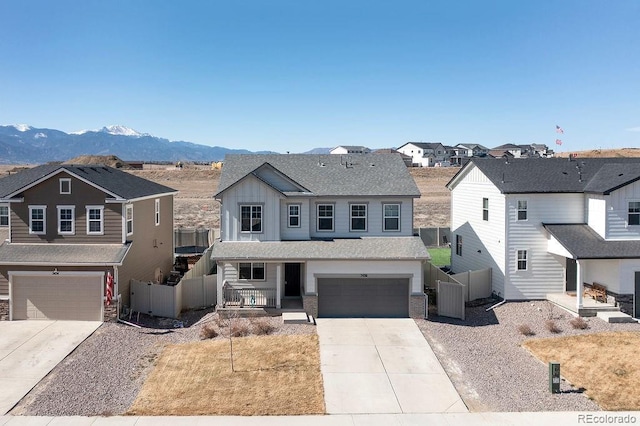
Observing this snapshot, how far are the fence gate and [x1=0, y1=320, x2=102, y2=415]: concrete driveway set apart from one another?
15.4m

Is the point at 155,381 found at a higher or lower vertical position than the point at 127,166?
lower

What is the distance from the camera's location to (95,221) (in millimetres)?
22281

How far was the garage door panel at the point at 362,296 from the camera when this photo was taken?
895 inches

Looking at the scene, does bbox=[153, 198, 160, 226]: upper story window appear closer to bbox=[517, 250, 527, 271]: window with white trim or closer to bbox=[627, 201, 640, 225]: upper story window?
bbox=[517, 250, 527, 271]: window with white trim

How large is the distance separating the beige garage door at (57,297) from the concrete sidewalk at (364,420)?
850 cm

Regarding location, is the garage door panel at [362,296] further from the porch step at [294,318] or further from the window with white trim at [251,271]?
the window with white trim at [251,271]

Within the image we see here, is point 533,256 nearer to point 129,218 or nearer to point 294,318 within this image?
point 294,318

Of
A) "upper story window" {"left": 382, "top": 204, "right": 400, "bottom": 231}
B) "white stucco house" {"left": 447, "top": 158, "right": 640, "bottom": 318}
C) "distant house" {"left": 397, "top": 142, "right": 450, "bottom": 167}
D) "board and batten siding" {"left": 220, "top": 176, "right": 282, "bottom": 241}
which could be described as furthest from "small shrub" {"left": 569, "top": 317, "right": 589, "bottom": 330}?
"distant house" {"left": 397, "top": 142, "right": 450, "bottom": 167}

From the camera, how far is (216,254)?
2203 cm

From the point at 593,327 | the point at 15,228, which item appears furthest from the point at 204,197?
the point at 593,327

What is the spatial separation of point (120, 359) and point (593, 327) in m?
19.3

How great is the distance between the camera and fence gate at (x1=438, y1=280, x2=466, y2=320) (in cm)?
2245

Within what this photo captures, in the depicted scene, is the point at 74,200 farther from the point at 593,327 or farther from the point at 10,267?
the point at 593,327

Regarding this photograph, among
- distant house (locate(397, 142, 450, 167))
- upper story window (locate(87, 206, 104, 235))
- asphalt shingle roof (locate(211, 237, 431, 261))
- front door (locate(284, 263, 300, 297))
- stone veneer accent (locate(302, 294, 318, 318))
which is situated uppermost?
distant house (locate(397, 142, 450, 167))
